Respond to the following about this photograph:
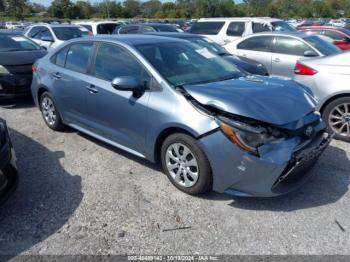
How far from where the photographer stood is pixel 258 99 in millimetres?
3375

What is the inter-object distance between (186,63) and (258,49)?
483cm

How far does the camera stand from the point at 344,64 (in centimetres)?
494

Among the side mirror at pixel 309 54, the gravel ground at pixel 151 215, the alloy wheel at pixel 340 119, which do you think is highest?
the side mirror at pixel 309 54

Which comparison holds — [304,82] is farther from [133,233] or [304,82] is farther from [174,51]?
[133,233]

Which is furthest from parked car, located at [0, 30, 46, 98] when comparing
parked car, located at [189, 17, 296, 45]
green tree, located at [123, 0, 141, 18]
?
green tree, located at [123, 0, 141, 18]

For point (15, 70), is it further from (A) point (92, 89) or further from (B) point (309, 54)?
(B) point (309, 54)

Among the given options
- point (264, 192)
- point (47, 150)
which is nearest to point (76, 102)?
point (47, 150)

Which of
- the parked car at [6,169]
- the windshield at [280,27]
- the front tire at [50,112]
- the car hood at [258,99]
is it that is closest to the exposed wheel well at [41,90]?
the front tire at [50,112]

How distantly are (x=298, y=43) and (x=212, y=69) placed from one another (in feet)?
14.1

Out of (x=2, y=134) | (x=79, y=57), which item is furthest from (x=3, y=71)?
(x=2, y=134)

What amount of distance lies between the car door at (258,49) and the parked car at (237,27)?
2.76 metres

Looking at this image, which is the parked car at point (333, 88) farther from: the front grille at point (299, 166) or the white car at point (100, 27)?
the white car at point (100, 27)

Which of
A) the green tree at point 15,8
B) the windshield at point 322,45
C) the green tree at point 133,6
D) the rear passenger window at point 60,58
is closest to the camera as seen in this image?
the rear passenger window at point 60,58

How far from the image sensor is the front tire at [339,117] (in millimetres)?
4855
